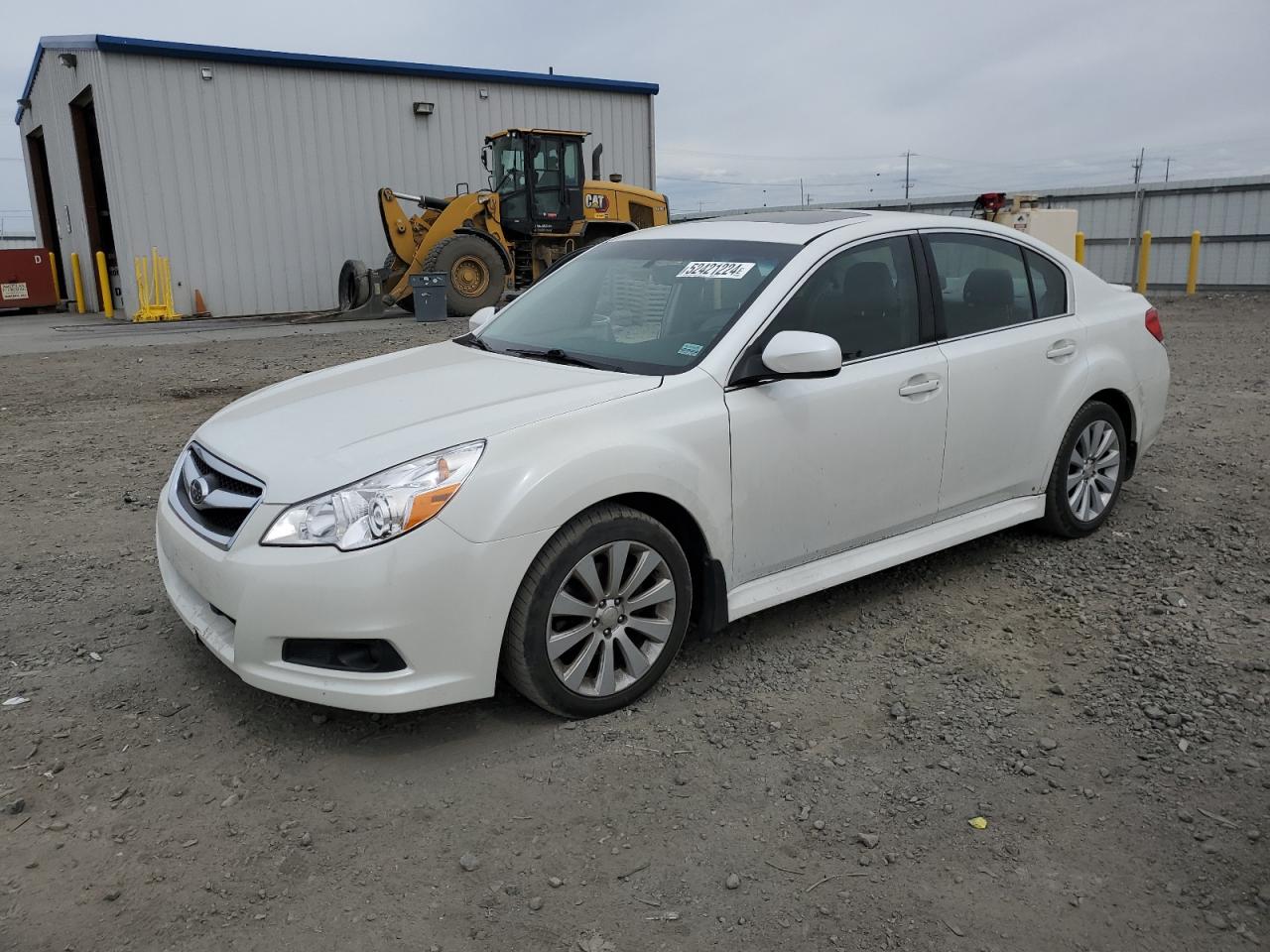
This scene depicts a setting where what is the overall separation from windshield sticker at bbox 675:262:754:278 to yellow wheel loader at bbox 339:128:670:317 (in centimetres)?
1432

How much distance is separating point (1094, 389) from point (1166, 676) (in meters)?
1.65

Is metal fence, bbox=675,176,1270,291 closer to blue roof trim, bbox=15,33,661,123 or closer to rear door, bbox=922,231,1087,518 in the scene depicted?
blue roof trim, bbox=15,33,661,123

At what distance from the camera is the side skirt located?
3.66 meters

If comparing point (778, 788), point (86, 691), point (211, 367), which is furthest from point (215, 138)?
point (778, 788)

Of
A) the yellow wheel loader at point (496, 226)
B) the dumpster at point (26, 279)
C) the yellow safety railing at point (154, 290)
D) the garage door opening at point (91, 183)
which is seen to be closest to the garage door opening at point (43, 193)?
the dumpster at point (26, 279)

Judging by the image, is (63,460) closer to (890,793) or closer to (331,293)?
(890,793)

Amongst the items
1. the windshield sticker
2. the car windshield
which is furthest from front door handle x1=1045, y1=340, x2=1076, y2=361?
the windshield sticker

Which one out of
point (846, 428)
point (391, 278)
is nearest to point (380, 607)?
point (846, 428)

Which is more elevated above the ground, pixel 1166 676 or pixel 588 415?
pixel 588 415

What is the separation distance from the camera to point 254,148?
67.9 feet

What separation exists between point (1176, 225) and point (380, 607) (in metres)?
23.4

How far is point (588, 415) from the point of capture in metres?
3.26

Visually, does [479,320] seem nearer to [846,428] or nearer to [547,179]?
[846,428]

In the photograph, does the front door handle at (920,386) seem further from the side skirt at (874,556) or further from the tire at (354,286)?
the tire at (354,286)
